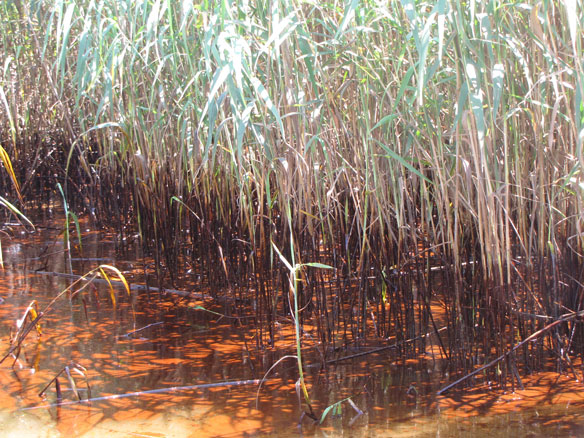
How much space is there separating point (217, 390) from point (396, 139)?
95 cm

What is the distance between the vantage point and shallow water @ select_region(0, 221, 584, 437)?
1.88 m

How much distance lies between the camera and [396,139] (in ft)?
6.91

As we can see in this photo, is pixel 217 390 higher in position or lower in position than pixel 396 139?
lower

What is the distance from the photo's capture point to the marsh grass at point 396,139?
1.79 meters

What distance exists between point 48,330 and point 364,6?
1703 mm

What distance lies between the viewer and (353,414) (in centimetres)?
195

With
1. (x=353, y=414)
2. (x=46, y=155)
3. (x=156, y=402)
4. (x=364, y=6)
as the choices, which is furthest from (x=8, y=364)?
(x=46, y=155)

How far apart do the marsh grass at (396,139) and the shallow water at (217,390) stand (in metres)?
0.16

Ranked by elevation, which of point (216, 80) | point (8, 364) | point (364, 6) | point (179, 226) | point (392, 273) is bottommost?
point (8, 364)

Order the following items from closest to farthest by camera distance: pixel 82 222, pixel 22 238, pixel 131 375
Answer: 1. pixel 131 375
2. pixel 22 238
3. pixel 82 222

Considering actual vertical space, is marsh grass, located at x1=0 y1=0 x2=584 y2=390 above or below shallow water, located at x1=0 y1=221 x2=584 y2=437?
above

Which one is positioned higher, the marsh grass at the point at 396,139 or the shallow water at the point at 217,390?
the marsh grass at the point at 396,139

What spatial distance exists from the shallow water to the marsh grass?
0.16m

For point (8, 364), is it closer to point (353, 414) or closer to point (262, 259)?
point (262, 259)
